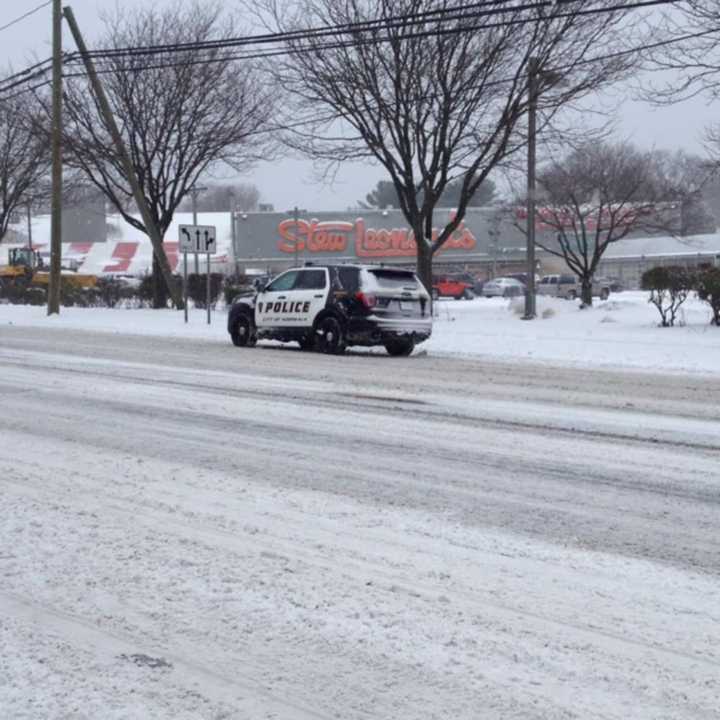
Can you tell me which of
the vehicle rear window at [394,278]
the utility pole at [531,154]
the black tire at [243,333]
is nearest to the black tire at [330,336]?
the vehicle rear window at [394,278]

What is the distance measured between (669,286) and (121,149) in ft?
52.6

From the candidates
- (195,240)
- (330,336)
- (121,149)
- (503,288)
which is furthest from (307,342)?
(503,288)

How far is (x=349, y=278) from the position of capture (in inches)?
760

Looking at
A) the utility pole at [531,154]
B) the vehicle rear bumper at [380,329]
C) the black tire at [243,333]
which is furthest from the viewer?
the utility pole at [531,154]

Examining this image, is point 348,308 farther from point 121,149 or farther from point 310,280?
point 121,149

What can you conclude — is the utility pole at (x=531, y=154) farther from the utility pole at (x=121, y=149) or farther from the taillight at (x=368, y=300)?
the utility pole at (x=121, y=149)

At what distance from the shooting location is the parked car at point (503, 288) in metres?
57.4

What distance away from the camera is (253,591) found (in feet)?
18.0

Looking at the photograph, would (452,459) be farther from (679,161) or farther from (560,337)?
(679,161)

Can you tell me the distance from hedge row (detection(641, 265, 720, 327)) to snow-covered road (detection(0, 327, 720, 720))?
11893 millimetres

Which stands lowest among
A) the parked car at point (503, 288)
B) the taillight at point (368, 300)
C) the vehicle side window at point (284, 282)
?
the taillight at point (368, 300)

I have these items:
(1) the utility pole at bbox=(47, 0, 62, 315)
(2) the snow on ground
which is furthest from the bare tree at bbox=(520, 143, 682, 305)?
(1) the utility pole at bbox=(47, 0, 62, 315)

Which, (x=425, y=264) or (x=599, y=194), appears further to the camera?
(x=599, y=194)

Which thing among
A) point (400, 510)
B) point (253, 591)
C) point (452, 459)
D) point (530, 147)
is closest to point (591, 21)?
point (530, 147)
